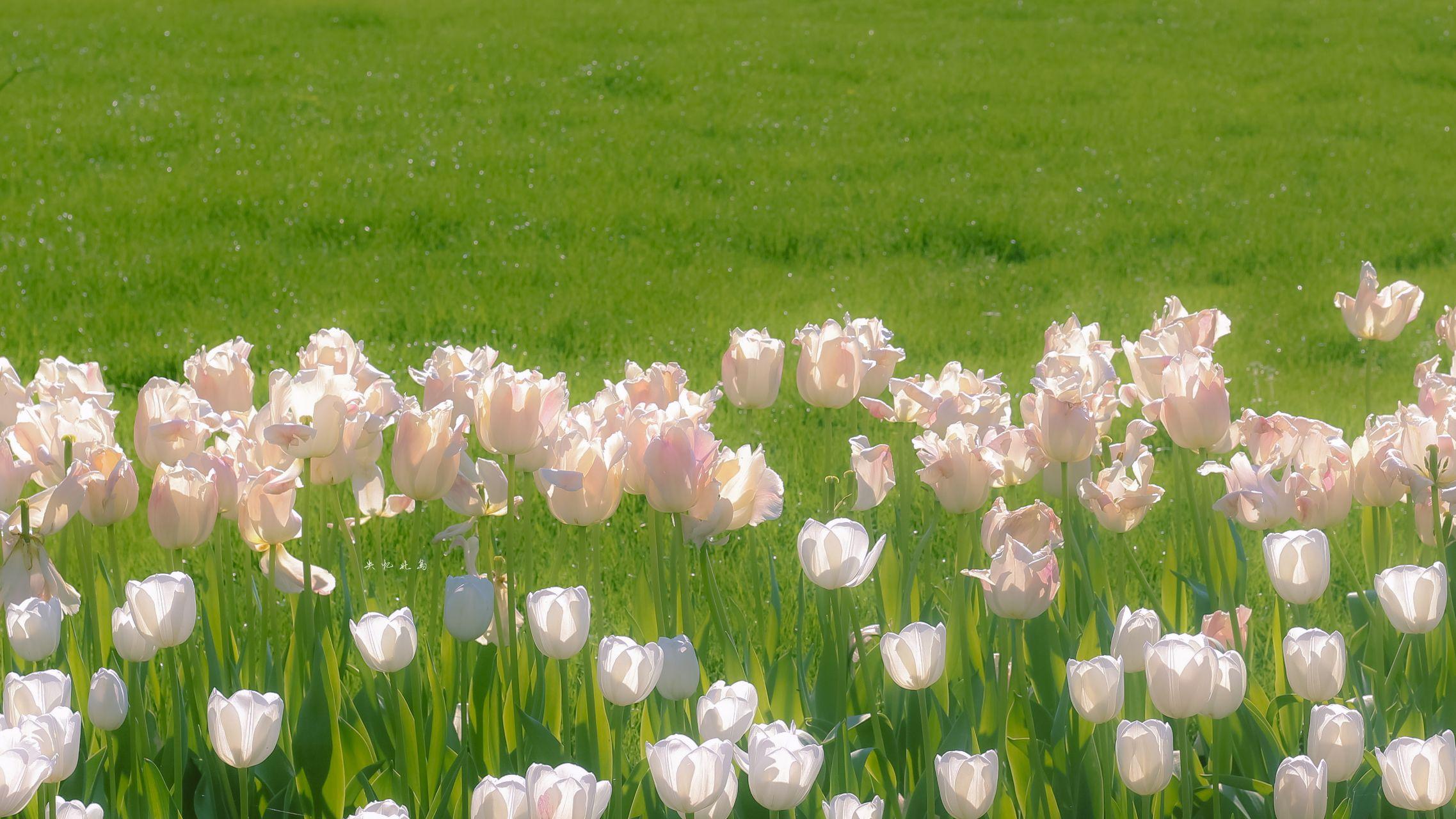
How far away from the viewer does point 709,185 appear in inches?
332

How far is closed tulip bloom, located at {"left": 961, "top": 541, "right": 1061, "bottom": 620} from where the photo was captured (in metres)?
1.68

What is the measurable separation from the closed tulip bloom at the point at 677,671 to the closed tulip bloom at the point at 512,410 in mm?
369

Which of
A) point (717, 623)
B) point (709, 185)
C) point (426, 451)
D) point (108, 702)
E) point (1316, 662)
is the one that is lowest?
point (709, 185)

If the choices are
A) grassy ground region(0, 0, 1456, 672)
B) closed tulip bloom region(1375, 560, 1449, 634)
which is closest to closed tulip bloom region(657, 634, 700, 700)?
closed tulip bloom region(1375, 560, 1449, 634)

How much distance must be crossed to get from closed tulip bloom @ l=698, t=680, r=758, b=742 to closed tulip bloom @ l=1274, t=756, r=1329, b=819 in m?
0.59

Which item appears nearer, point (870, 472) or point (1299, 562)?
point (1299, 562)

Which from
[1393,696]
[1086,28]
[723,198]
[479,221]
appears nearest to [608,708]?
[1393,696]

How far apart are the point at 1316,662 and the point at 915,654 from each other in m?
0.49

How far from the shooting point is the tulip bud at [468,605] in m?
1.75

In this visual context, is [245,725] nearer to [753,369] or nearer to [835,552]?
[835,552]

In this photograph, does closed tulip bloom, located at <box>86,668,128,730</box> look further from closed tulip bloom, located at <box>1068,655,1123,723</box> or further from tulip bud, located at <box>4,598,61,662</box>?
closed tulip bloom, located at <box>1068,655,1123,723</box>

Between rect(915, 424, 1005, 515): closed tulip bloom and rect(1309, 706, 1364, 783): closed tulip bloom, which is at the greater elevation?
rect(915, 424, 1005, 515): closed tulip bloom

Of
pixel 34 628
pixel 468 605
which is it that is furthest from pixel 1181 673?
pixel 34 628

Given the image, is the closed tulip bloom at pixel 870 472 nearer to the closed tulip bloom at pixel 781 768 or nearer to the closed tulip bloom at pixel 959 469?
the closed tulip bloom at pixel 959 469
